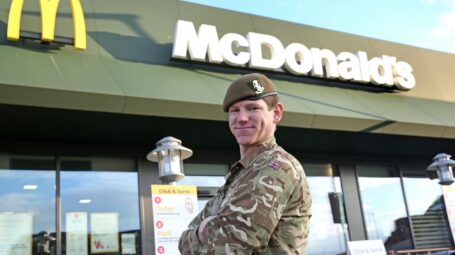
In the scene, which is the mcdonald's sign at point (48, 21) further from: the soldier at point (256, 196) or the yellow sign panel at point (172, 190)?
the soldier at point (256, 196)

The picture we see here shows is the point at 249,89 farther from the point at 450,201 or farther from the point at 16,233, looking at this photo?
the point at 450,201

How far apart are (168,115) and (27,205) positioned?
220 cm

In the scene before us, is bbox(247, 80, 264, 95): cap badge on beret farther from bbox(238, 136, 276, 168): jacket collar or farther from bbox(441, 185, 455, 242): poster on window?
bbox(441, 185, 455, 242): poster on window

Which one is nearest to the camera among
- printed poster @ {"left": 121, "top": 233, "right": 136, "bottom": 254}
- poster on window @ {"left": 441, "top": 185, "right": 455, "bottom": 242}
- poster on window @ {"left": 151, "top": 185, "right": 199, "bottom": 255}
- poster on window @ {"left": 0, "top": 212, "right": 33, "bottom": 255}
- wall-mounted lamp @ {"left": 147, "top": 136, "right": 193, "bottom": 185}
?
poster on window @ {"left": 151, "top": 185, "right": 199, "bottom": 255}

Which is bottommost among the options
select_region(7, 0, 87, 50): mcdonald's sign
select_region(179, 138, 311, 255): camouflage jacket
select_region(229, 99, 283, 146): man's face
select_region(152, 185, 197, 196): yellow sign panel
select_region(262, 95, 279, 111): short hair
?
select_region(179, 138, 311, 255): camouflage jacket

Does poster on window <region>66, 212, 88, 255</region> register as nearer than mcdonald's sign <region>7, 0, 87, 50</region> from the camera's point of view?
No

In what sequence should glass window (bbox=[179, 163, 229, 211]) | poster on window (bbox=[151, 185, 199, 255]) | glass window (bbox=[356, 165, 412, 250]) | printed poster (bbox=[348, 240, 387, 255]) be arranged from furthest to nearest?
glass window (bbox=[356, 165, 412, 250])
glass window (bbox=[179, 163, 229, 211])
printed poster (bbox=[348, 240, 387, 255])
poster on window (bbox=[151, 185, 199, 255])

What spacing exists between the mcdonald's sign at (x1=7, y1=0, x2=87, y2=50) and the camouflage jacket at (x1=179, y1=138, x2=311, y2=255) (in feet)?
15.3

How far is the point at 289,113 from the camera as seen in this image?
6367 millimetres

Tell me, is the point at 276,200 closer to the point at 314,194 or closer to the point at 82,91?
the point at 82,91

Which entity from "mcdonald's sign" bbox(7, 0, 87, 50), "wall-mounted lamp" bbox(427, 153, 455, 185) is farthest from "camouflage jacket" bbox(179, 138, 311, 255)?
"wall-mounted lamp" bbox(427, 153, 455, 185)

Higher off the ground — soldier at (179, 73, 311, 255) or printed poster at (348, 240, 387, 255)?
soldier at (179, 73, 311, 255)

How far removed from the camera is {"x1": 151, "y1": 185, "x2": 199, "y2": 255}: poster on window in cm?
519

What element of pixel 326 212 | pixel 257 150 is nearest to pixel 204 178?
pixel 326 212
